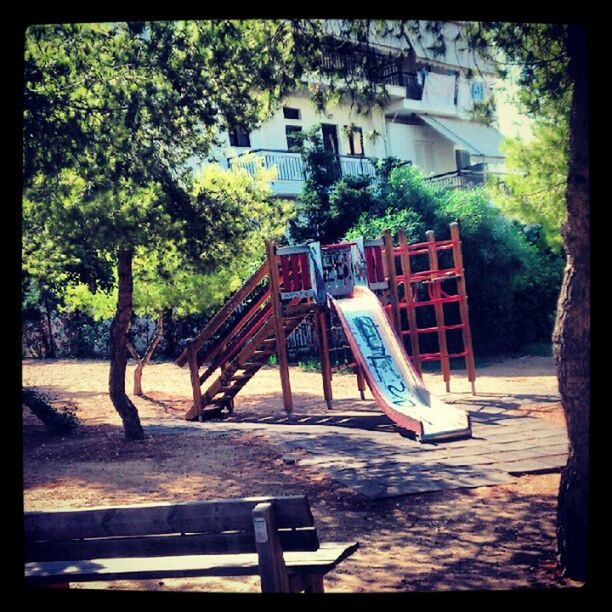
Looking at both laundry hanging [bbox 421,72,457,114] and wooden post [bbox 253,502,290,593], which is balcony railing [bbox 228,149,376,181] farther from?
wooden post [bbox 253,502,290,593]

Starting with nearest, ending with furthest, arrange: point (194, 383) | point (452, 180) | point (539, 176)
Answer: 1. point (539, 176)
2. point (194, 383)
3. point (452, 180)

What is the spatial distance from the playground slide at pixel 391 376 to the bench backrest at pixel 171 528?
3.13 m

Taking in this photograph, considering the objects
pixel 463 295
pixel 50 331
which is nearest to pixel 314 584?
pixel 50 331

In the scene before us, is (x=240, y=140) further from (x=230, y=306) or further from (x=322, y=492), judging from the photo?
(x=322, y=492)

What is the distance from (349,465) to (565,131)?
8.92ft

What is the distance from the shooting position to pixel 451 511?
141 inches

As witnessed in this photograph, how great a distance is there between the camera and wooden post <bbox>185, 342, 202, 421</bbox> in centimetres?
688

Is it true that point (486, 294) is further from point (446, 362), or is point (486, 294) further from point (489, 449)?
point (489, 449)

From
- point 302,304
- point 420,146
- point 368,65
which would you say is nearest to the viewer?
point 368,65

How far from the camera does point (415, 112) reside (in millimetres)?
4574

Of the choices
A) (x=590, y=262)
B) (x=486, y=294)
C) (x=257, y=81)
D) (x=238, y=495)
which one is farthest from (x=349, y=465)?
(x=486, y=294)

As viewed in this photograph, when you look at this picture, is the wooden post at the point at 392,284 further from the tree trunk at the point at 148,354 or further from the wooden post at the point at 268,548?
the wooden post at the point at 268,548

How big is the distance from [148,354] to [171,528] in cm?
577

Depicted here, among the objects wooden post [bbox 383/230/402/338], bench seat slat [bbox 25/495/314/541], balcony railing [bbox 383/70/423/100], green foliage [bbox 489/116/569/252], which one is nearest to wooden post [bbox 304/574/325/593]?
bench seat slat [bbox 25/495/314/541]
